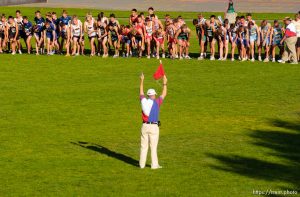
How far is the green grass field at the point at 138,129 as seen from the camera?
827 inches

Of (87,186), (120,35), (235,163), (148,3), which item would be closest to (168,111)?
(235,163)

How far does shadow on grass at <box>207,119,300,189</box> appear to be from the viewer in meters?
21.5

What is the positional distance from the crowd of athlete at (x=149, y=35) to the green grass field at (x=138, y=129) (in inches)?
45.3

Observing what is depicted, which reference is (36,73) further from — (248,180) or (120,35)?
(248,180)

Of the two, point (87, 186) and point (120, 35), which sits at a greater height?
point (120, 35)

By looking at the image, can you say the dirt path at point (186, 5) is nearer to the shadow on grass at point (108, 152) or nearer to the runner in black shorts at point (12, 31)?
the runner in black shorts at point (12, 31)

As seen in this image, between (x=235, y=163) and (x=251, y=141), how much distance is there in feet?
8.64

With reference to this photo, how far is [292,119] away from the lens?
Answer: 93.2 feet

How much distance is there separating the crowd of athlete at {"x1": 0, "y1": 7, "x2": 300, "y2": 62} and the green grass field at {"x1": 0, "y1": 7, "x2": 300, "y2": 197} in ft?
3.77

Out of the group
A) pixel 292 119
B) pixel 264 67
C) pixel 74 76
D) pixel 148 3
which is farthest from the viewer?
pixel 148 3

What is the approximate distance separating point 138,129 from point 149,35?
14.9 metres

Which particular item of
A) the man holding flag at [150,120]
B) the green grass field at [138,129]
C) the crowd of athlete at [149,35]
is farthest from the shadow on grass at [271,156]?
the crowd of athlete at [149,35]

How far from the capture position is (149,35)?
Answer: 41.1 metres

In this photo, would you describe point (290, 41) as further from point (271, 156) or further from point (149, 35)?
point (271, 156)
